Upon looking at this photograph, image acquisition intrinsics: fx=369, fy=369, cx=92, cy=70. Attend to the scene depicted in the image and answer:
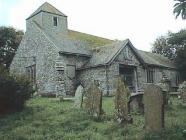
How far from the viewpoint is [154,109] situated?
42.3 feet

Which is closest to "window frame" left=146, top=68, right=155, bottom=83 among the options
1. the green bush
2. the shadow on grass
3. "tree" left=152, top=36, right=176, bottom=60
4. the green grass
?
"tree" left=152, top=36, right=176, bottom=60

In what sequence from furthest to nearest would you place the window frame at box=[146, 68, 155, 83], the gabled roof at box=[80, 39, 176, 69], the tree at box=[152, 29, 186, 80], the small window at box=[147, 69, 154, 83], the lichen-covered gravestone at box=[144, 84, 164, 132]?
1. the tree at box=[152, 29, 186, 80]
2. the small window at box=[147, 69, 154, 83]
3. the window frame at box=[146, 68, 155, 83]
4. the gabled roof at box=[80, 39, 176, 69]
5. the lichen-covered gravestone at box=[144, 84, 164, 132]

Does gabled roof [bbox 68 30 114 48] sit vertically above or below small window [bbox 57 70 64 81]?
above

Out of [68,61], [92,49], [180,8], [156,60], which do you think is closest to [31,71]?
[68,61]

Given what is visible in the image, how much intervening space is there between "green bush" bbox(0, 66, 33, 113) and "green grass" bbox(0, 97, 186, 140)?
2.41 feet

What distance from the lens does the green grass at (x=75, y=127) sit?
12.2 m

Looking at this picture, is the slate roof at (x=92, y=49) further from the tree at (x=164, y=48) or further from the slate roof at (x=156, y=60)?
the tree at (x=164, y=48)

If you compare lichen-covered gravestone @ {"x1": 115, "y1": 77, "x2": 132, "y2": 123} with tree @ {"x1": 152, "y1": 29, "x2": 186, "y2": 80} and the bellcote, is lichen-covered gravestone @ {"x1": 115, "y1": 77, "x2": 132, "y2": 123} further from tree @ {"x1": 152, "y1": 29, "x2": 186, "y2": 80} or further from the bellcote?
tree @ {"x1": 152, "y1": 29, "x2": 186, "y2": 80}

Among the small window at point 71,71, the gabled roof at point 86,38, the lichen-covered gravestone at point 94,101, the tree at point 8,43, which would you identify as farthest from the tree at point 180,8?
the tree at point 8,43

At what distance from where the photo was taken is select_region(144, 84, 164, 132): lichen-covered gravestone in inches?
500

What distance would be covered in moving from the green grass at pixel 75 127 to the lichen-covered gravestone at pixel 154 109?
1.12 feet

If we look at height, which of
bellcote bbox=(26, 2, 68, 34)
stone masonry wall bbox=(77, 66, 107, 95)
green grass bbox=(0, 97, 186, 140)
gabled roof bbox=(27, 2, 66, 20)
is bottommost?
green grass bbox=(0, 97, 186, 140)

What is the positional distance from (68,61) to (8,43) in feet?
54.7

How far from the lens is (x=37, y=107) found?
2011cm
